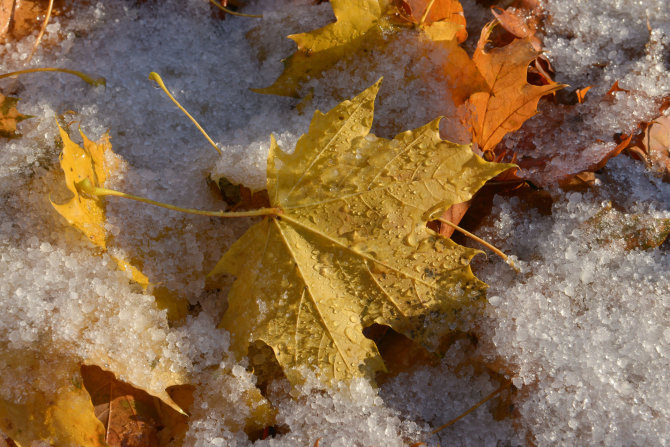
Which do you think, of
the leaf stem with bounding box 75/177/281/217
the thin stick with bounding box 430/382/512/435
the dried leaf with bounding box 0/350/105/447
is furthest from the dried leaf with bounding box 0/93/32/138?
the thin stick with bounding box 430/382/512/435

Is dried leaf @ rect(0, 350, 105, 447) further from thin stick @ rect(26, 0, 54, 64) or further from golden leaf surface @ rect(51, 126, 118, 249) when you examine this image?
thin stick @ rect(26, 0, 54, 64)

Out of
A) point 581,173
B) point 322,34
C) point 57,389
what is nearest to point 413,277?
point 581,173

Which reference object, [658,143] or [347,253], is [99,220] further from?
[658,143]

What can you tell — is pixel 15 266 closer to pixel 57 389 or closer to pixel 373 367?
pixel 57 389

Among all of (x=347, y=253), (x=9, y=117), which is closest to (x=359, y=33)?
(x=347, y=253)

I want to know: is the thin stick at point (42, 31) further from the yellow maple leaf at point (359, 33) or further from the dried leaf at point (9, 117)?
the yellow maple leaf at point (359, 33)
